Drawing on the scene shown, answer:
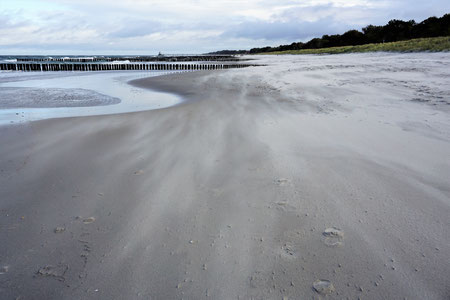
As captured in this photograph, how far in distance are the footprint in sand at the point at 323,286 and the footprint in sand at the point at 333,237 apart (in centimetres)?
35

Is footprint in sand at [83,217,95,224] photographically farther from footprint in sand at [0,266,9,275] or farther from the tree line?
the tree line

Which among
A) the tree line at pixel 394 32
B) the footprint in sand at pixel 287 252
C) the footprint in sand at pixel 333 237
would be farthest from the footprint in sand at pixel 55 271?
the tree line at pixel 394 32

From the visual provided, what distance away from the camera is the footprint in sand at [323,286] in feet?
5.34

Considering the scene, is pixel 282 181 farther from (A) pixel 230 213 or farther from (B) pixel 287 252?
(B) pixel 287 252

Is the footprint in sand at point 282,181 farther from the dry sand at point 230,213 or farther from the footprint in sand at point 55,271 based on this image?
the footprint in sand at point 55,271

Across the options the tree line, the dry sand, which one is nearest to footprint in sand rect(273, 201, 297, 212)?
the dry sand

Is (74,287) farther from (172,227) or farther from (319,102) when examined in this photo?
(319,102)

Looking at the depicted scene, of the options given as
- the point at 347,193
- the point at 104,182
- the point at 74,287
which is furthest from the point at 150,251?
the point at 347,193

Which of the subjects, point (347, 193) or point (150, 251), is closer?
point (150, 251)

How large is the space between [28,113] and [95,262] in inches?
259

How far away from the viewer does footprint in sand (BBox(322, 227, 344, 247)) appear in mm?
2006

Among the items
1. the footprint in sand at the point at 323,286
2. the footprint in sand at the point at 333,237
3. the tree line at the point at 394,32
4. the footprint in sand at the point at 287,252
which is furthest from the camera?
the tree line at the point at 394,32

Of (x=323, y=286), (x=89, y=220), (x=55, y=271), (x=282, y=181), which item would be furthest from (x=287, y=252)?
(x=89, y=220)

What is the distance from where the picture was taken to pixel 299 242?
203 cm
